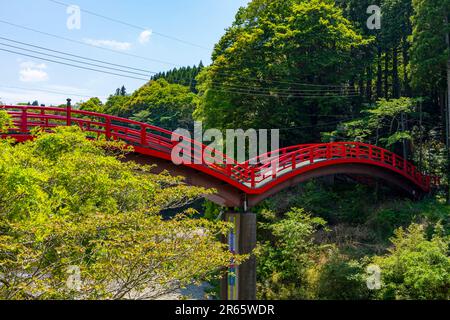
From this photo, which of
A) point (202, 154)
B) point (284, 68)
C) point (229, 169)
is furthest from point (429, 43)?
point (202, 154)

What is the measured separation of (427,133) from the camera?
2303 cm

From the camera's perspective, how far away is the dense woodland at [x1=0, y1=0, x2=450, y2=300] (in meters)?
15.4

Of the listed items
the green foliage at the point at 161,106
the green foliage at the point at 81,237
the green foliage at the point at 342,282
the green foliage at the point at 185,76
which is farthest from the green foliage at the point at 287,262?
the green foliage at the point at 185,76

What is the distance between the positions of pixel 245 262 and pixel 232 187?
2805 mm

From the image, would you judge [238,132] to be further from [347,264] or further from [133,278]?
[133,278]

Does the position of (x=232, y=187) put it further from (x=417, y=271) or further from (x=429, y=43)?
(x=429, y=43)

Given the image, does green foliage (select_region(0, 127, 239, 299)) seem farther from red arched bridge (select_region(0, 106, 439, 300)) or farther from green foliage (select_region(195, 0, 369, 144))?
green foliage (select_region(195, 0, 369, 144))

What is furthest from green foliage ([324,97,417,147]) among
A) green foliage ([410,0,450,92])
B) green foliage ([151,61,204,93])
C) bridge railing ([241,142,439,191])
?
green foliage ([151,61,204,93])

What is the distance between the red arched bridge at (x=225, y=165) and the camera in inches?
436

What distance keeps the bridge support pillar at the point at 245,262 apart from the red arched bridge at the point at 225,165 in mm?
645

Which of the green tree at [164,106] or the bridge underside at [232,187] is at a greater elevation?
the green tree at [164,106]

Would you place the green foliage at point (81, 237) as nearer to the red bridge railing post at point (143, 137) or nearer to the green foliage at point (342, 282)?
the red bridge railing post at point (143, 137)

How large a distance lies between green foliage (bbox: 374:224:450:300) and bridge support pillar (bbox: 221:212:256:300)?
4.43 metres

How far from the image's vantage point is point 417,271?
39.5 feet
